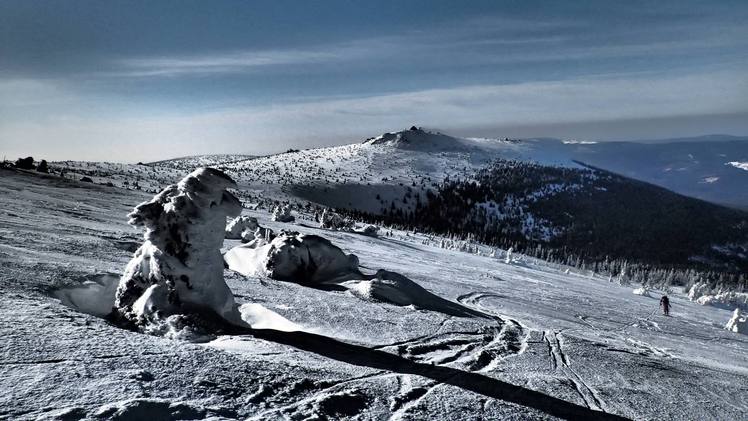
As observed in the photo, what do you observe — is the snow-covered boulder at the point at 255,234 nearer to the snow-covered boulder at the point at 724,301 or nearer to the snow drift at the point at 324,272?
the snow drift at the point at 324,272

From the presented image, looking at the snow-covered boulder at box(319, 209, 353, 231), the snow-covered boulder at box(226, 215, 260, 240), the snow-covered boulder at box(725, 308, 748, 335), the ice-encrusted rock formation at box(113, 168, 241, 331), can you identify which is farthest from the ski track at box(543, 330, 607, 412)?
the snow-covered boulder at box(319, 209, 353, 231)

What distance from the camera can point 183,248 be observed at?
10.4 metres

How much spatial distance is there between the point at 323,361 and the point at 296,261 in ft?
33.7

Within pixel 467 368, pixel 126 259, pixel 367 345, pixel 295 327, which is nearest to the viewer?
pixel 467 368

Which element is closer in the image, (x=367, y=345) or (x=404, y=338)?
(x=367, y=345)

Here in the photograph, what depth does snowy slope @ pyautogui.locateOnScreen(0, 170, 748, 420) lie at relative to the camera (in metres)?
6.34

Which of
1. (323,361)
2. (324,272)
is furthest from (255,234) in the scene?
(323,361)

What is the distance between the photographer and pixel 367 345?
1110 cm

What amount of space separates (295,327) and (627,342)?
1192 cm

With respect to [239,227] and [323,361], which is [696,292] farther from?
[323,361]

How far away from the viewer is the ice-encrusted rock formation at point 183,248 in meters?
10.2

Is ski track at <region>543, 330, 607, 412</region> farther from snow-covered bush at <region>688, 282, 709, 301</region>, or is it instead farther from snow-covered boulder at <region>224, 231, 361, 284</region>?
snow-covered bush at <region>688, 282, 709, 301</region>

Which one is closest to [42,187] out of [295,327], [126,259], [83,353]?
[126,259]

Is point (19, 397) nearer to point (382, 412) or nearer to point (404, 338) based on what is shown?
point (382, 412)
